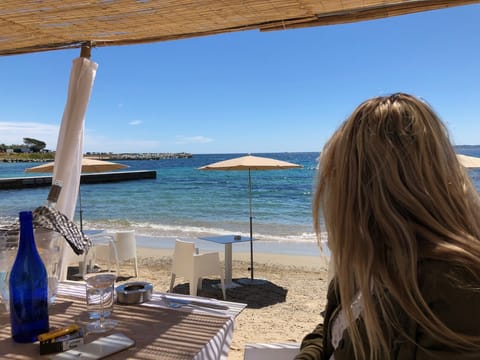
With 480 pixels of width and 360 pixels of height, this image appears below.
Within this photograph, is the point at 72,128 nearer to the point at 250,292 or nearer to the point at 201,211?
the point at 250,292

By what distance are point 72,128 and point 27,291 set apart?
1701 mm

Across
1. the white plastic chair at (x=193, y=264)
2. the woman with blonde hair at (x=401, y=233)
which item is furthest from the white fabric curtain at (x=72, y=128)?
the woman with blonde hair at (x=401, y=233)

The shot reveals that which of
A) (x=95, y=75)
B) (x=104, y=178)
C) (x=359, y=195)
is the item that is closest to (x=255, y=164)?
(x=95, y=75)

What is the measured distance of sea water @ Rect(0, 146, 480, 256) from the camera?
31.5 ft

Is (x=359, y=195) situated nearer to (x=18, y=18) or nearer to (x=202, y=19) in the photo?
(x=202, y=19)

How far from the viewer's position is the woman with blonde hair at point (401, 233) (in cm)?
64

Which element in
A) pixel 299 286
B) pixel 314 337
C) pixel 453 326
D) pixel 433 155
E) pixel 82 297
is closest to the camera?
pixel 453 326

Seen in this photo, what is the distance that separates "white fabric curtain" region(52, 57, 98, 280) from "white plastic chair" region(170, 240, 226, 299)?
1.78 m

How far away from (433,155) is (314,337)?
65 centimetres

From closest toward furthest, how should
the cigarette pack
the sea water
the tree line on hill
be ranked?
the cigarette pack < the sea water < the tree line on hill

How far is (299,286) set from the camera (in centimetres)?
498

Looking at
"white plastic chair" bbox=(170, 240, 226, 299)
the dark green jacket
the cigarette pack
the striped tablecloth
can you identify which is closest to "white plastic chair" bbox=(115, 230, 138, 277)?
"white plastic chair" bbox=(170, 240, 226, 299)

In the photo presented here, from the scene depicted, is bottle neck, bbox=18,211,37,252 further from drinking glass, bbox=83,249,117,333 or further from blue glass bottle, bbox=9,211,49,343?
drinking glass, bbox=83,249,117,333

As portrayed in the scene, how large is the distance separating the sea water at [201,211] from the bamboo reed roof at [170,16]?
Result: 7.59ft
